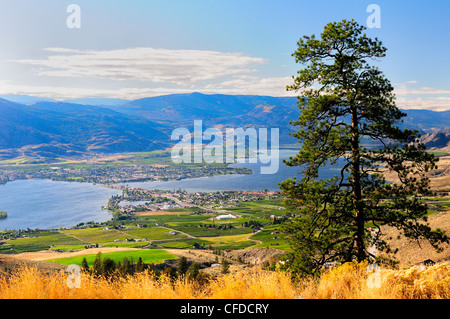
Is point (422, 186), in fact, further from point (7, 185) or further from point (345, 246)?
point (7, 185)

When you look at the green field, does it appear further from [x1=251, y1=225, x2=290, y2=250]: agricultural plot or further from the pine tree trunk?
the pine tree trunk

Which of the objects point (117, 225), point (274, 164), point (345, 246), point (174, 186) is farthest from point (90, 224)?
point (274, 164)

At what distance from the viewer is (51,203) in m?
121

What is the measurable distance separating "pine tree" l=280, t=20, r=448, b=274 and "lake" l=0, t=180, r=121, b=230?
94.6 meters

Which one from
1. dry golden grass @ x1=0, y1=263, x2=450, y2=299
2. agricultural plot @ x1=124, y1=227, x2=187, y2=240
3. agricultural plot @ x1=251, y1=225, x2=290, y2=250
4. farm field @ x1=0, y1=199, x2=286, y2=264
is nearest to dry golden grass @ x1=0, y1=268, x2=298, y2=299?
dry golden grass @ x1=0, y1=263, x2=450, y2=299

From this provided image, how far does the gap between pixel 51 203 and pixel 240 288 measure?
13187 cm

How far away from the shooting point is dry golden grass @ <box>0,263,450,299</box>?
5.75 m

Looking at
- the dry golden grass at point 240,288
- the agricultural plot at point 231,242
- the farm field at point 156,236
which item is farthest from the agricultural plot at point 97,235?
the dry golden grass at point 240,288

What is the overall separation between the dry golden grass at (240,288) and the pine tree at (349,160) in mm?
3790

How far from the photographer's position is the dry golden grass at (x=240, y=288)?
5.75 meters

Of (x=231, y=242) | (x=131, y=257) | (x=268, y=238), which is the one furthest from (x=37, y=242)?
(x=268, y=238)

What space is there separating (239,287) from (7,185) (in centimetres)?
19068

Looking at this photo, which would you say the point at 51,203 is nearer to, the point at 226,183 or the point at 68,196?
the point at 68,196

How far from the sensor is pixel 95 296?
5.88 meters
